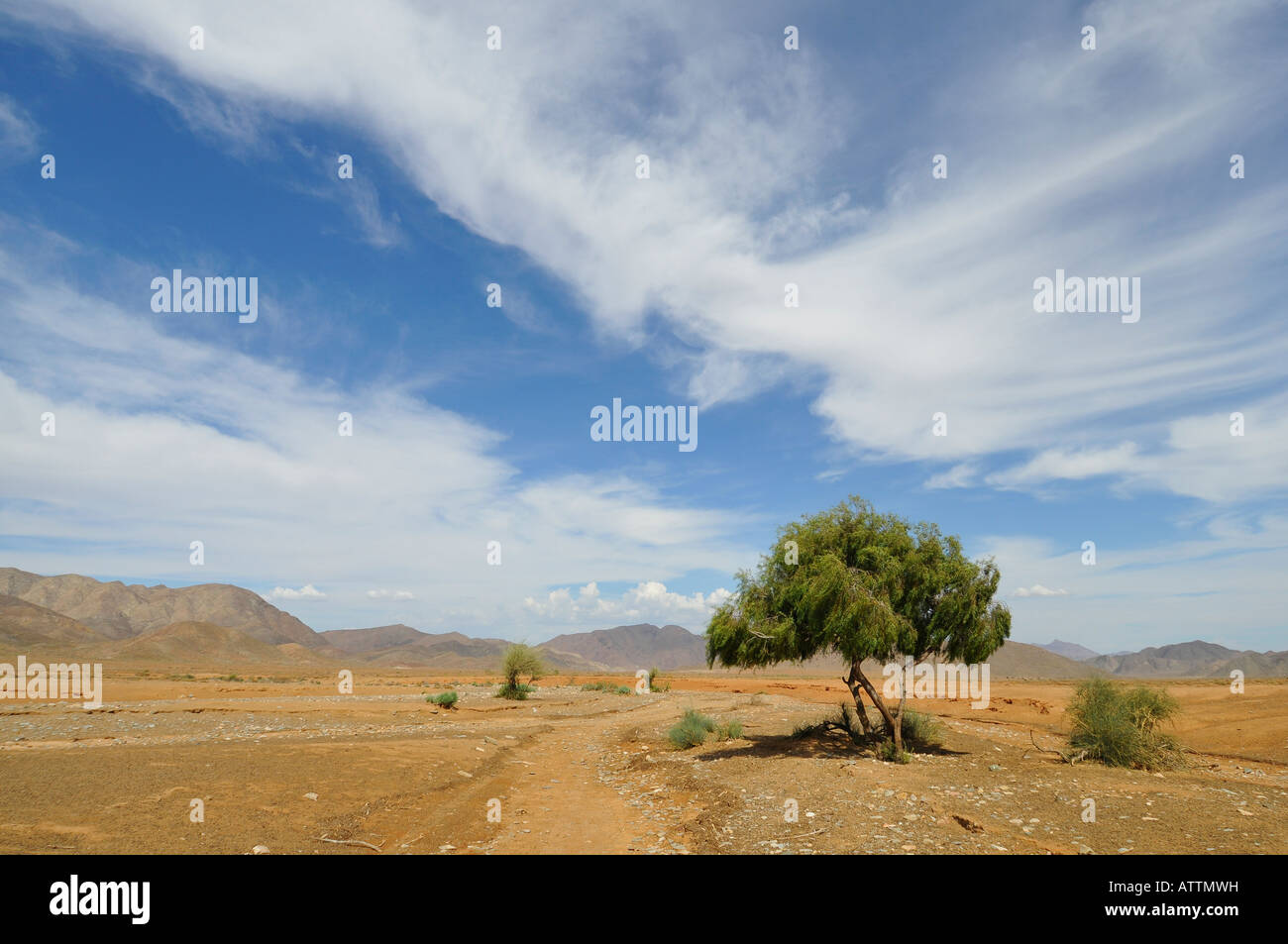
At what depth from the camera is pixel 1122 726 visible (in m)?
16.9

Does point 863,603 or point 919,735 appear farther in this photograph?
point 919,735

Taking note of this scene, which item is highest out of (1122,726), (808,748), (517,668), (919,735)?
(1122,726)

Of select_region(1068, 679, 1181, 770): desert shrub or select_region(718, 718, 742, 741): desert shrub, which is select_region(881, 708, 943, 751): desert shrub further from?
select_region(718, 718, 742, 741): desert shrub

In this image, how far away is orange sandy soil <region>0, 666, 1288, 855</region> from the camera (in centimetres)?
1065

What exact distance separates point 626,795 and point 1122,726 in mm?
13164

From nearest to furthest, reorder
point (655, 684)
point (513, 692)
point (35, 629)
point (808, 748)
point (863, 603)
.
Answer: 1. point (863, 603)
2. point (808, 748)
3. point (513, 692)
4. point (655, 684)
5. point (35, 629)

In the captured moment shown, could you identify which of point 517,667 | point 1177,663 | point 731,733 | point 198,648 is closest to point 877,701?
point 731,733

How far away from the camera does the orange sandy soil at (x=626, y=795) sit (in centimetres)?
1065

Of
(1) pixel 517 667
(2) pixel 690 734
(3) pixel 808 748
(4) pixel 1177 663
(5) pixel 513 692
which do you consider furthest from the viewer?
(4) pixel 1177 663

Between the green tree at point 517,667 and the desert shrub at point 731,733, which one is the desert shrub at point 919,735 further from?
the green tree at point 517,667

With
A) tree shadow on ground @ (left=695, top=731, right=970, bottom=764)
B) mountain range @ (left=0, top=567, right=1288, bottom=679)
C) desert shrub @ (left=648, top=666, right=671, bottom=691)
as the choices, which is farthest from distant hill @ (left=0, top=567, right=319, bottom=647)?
tree shadow on ground @ (left=695, top=731, right=970, bottom=764)

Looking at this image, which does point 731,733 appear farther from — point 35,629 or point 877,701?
point 35,629
